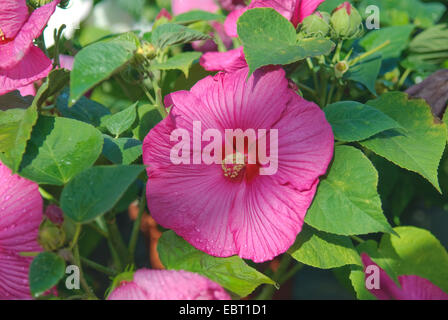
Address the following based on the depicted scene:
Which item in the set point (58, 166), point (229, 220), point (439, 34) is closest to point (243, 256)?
point (229, 220)

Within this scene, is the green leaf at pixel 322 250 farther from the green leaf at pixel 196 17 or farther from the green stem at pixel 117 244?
the green leaf at pixel 196 17

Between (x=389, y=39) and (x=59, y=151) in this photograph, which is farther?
(x=389, y=39)

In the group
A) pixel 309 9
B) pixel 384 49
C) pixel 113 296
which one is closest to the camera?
pixel 113 296

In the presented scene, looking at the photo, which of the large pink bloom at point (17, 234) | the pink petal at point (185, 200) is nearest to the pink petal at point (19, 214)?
the large pink bloom at point (17, 234)

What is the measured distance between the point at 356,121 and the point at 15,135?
1.08ft

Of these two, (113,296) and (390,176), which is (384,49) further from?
(113,296)

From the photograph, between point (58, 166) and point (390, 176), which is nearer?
point (58, 166)

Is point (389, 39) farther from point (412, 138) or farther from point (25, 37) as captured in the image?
point (25, 37)

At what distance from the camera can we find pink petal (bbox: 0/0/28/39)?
1.61 ft

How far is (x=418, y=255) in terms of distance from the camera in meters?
0.55

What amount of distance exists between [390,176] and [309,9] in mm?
331

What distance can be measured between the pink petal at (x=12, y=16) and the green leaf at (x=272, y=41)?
22 cm

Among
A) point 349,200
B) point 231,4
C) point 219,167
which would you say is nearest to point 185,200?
point 219,167

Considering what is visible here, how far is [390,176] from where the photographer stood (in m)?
0.74
